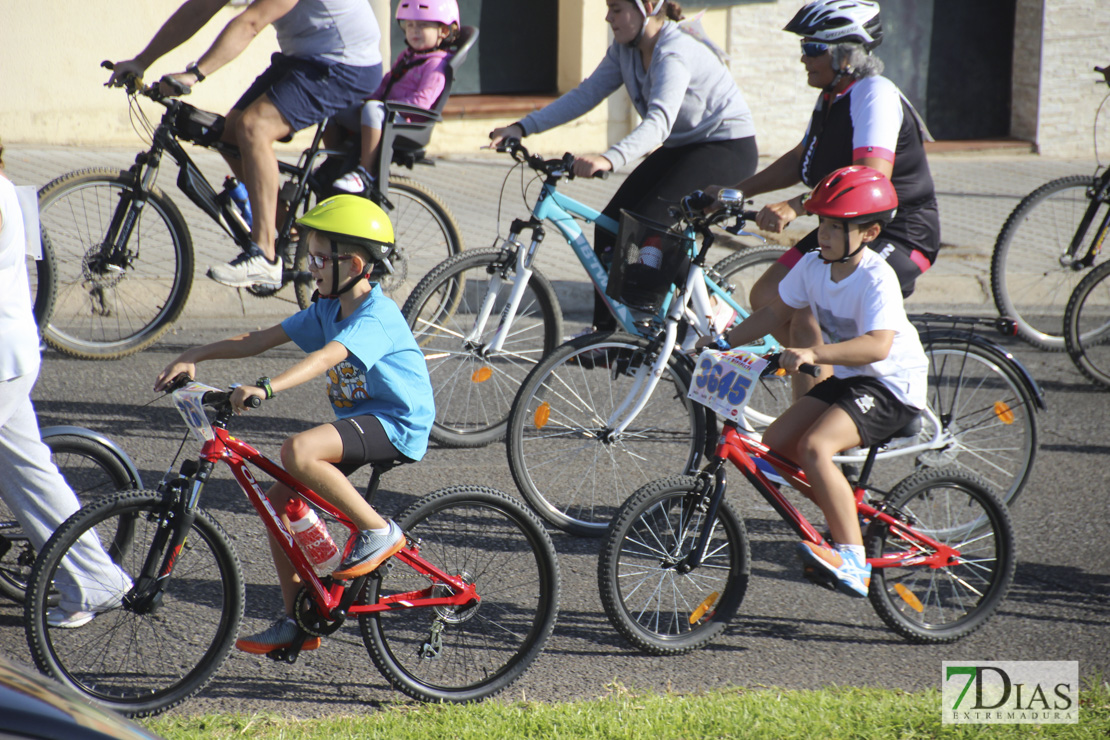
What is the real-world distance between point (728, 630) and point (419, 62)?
435 centimetres

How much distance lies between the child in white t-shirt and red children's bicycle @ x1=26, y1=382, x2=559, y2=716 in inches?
39.6

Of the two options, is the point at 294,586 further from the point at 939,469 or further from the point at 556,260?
the point at 556,260

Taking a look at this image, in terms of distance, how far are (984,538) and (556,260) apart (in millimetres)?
4875

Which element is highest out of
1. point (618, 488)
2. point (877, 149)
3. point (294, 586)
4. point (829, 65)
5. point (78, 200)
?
point (829, 65)

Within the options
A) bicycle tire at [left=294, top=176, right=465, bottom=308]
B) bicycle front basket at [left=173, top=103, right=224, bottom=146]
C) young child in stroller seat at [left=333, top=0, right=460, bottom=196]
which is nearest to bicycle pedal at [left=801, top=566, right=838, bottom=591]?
bicycle tire at [left=294, top=176, right=465, bottom=308]

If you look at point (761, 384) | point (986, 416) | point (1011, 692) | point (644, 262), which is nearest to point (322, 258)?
point (644, 262)

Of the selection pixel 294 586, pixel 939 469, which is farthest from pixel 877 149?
pixel 294 586

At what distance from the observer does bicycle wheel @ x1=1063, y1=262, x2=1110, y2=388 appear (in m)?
6.72

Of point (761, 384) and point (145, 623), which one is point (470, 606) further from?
point (761, 384)

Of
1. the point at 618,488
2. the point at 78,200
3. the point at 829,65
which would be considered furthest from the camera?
the point at 78,200

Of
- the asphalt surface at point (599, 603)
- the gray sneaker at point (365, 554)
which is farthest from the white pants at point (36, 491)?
the gray sneaker at point (365, 554)

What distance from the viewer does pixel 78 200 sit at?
241 inches

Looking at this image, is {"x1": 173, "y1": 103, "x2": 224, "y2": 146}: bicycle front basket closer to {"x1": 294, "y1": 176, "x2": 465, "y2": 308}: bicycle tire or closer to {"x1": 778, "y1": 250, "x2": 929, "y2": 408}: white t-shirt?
{"x1": 294, "y1": 176, "x2": 465, "y2": 308}: bicycle tire

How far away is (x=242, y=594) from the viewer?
3.36m
